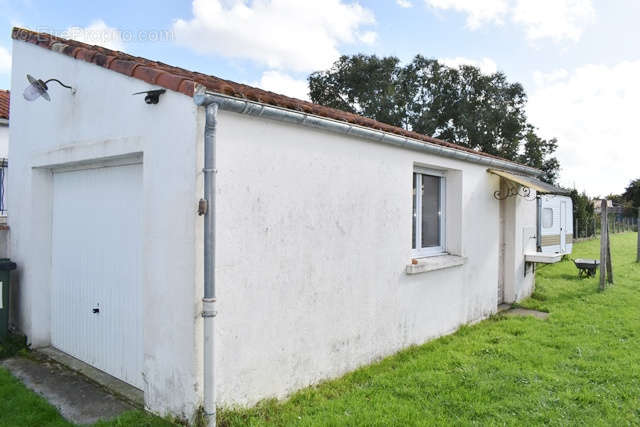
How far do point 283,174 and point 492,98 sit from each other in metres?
28.1

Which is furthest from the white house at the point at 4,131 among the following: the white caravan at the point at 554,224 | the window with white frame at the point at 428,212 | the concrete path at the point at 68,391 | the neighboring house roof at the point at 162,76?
the white caravan at the point at 554,224

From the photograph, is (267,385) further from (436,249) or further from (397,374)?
(436,249)

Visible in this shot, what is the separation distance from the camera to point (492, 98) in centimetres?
2877

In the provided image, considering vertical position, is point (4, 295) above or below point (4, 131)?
below

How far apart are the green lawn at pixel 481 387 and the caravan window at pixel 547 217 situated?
3.36m

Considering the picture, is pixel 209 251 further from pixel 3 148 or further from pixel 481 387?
pixel 3 148

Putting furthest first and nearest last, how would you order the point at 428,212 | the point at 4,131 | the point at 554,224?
the point at 554,224
the point at 4,131
the point at 428,212

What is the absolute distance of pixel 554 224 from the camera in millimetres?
10938

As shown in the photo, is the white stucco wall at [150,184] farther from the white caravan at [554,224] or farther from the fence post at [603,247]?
the fence post at [603,247]

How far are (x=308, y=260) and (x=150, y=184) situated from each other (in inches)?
72.6

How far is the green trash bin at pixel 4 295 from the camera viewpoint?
20.2ft

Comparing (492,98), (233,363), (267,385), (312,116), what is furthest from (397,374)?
(492,98)

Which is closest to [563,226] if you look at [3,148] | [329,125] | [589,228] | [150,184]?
[329,125]

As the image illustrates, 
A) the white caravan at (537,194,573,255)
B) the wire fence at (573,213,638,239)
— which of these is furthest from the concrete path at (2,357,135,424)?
the wire fence at (573,213,638,239)
